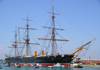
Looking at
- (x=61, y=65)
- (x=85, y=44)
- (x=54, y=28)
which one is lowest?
(x=61, y=65)

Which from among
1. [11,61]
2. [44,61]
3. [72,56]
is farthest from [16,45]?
[72,56]

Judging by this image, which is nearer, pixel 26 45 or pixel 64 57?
pixel 64 57

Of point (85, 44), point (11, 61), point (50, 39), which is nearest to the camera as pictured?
point (85, 44)

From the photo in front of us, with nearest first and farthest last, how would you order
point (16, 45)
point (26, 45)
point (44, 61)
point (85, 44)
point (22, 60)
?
point (85, 44) < point (44, 61) < point (22, 60) < point (26, 45) < point (16, 45)

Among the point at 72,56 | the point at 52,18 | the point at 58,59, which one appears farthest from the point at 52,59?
the point at 52,18

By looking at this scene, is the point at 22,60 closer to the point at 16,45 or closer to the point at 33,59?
the point at 33,59

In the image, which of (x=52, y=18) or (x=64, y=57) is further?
(x=52, y=18)

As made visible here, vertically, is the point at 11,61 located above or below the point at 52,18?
below

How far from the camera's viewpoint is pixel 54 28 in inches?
2537

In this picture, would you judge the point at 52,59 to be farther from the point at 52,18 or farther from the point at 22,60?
the point at 22,60

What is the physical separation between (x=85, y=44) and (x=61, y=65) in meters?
10.4

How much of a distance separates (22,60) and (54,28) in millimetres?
21178

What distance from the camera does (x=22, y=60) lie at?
7394 cm

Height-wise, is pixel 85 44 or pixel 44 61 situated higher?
pixel 85 44
